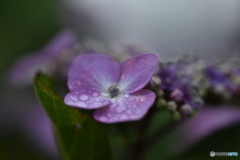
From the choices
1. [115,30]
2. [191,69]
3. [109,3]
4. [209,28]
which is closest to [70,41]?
[191,69]

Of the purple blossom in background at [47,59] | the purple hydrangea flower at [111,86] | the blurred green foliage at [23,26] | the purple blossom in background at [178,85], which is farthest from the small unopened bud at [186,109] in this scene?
the blurred green foliage at [23,26]

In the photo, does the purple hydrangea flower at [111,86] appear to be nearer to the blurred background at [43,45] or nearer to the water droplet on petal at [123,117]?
Answer: the water droplet on petal at [123,117]

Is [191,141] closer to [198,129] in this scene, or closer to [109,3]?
[198,129]

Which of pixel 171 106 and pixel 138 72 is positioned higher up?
pixel 138 72

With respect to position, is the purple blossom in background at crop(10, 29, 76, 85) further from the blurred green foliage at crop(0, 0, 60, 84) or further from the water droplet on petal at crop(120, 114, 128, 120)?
the water droplet on petal at crop(120, 114, 128, 120)

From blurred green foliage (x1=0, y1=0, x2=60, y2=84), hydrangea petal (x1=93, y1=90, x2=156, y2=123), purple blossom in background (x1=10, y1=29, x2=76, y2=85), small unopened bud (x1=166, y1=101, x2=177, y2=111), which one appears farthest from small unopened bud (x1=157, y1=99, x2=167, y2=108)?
blurred green foliage (x1=0, y1=0, x2=60, y2=84)

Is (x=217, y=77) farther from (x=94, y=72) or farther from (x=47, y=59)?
(x=47, y=59)

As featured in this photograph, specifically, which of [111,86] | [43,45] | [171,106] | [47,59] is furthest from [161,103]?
[43,45]
